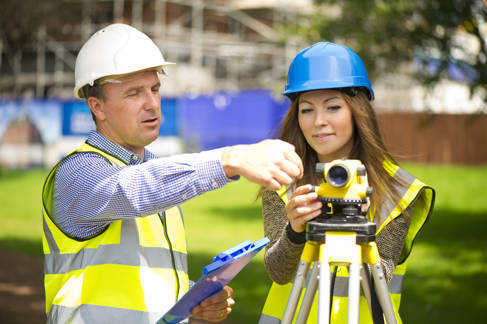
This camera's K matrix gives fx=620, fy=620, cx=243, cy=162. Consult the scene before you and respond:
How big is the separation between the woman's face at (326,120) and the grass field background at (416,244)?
376 centimetres

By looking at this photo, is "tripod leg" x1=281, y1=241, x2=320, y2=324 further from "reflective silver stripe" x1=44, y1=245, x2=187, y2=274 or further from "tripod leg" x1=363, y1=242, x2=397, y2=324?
"reflective silver stripe" x1=44, y1=245, x2=187, y2=274

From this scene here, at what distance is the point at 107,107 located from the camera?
2.58m

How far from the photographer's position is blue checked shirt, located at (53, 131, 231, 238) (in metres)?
1.94

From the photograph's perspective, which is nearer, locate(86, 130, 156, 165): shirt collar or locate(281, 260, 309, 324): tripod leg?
locate(281, 260, 309, 324): tripod leg

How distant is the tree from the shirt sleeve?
7359mm

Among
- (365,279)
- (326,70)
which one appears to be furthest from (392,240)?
(326,70)

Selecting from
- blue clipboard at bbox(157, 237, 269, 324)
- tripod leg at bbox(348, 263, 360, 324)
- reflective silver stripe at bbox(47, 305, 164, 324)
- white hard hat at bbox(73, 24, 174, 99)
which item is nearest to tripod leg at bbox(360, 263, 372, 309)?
tripod leg at bbox(348, 263, 360, 324)

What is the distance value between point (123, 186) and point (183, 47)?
3215cm

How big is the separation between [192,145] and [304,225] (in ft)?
70.1

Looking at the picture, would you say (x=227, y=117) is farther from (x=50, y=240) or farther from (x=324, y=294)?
(x=324, y=294)

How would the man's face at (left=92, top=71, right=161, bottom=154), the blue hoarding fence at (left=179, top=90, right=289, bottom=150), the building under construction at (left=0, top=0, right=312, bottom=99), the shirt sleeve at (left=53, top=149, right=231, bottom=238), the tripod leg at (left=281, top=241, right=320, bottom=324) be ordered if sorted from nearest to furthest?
1. the shirt sleeve at (left=53, top=149, right=231, bottom=238)
2. the tripod leg at (left=281, top=241, right=320, bottom=324)
3. the man's face at (left=92, top=71, right=161, bottom=154)
4. the blue hoarding fence at (left=179, top=90, right=289, bottom=150)
5. the building under construction at (left=0, top=0, right=312, bottom=99)

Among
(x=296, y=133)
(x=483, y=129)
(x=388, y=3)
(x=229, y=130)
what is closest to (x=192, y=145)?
(x=229, y=130)

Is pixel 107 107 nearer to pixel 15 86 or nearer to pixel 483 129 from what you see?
pixel 483 129

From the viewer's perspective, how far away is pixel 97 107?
2.62m
